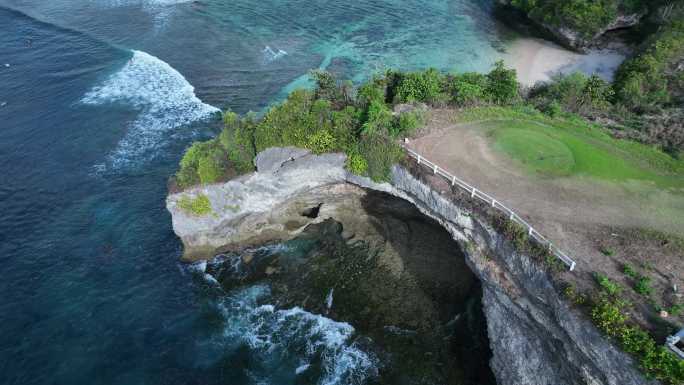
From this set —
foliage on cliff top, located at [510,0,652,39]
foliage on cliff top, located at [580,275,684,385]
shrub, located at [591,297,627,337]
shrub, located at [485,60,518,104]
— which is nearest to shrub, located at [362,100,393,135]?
shrub, located at [485,60,518,104]

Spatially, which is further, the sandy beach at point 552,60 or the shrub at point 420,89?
the sandy beach at point 552,60

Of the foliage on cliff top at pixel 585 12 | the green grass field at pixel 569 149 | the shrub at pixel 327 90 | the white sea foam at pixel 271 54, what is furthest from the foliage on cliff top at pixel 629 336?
the white sea foam at pixel 271 54

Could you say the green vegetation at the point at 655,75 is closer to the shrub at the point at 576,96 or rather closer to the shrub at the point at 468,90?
the shrub at the point at 576,96

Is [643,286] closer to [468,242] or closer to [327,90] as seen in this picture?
[468,242]

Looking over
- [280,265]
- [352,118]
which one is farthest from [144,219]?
[352,118]

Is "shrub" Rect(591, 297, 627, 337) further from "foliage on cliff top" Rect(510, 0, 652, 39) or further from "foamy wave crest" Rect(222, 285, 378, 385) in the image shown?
"foliage on cliff top" Rect(510, 0, 652, 39)

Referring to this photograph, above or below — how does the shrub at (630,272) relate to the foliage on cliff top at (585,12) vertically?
below
